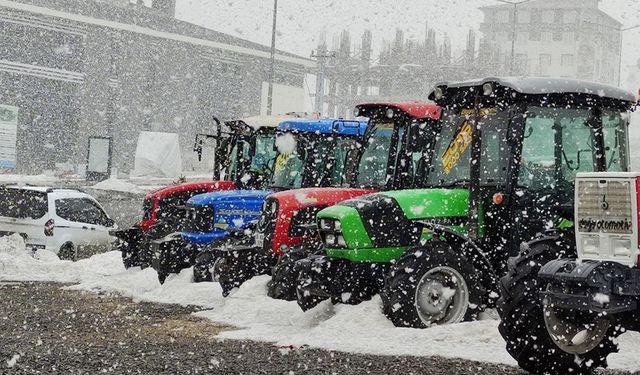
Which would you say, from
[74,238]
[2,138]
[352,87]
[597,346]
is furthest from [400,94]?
[597,346]

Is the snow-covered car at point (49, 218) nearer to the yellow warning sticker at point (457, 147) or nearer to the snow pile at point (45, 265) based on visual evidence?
the snow pile at point (45, 265)

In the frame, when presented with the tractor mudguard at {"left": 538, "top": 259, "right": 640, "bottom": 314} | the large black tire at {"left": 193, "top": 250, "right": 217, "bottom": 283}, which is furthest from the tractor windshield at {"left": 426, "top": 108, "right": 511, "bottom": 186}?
the large black tire at {"left": 193, "top": 250, "right": 217, "bottom": 283}

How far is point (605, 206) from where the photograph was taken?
7.10 m

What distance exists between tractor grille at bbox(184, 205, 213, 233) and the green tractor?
523 cm

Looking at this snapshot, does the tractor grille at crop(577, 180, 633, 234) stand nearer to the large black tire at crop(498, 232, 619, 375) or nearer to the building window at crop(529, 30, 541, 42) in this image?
the large black tire at crop(498, 232, 619, 375)

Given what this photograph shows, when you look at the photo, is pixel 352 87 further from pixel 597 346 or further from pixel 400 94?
pixel 597 346

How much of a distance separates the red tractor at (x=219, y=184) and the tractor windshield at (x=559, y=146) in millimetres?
7641

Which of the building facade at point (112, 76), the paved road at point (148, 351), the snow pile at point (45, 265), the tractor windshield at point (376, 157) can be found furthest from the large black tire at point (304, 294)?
the building facade at point (112, 76)

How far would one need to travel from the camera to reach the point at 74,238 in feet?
64.2

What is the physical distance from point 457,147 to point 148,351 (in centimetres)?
391

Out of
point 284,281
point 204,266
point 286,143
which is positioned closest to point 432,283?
point 284,281

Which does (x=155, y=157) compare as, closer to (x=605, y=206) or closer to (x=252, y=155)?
(x=252, y=155)

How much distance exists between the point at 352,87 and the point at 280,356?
51217mm

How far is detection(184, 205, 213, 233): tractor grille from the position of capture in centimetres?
1591
